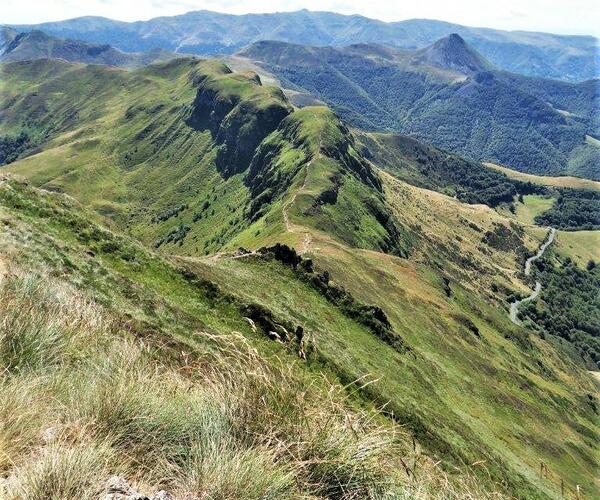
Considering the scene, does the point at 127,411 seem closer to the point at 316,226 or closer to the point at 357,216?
the point at 316,226

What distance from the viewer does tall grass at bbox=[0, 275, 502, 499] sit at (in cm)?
737

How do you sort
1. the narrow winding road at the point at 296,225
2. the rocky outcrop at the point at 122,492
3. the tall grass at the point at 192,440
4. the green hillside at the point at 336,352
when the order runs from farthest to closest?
the narrow winding road at the point at 296,225, the green hillside at the point at 336,352, the tall grass at the point at 192,440, the rocky outcrop at the point at 122,492

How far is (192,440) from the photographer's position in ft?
27.8

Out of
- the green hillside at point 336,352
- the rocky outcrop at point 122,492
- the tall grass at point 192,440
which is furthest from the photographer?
the green hillside at point 336,352

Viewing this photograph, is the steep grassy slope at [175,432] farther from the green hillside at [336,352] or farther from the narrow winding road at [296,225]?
the narrow winding road at [296,225]

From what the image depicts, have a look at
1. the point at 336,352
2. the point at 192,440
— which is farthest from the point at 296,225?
the point at 192,440

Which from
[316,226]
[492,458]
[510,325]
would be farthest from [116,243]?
[510,325]

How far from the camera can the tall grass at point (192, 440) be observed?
737 centimetres

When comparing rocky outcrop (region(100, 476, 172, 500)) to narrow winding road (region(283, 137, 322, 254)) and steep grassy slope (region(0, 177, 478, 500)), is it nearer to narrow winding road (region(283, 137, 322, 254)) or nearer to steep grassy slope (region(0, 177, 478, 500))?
steep grassy slope (region(0, 177, 478, 500))

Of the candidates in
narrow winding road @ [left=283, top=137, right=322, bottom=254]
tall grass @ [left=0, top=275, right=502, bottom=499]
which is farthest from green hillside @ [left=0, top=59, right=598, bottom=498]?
narrow winding road @ [left=283, top=137, right=322, bottom=254]

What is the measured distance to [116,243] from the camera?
141 ft

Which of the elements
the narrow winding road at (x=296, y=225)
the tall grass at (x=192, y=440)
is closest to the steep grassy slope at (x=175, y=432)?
the tall grass at (x=192, y=440)

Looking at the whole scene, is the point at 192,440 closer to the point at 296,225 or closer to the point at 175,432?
the point at 175,432

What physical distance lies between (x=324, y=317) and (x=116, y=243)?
2863 centimetres
